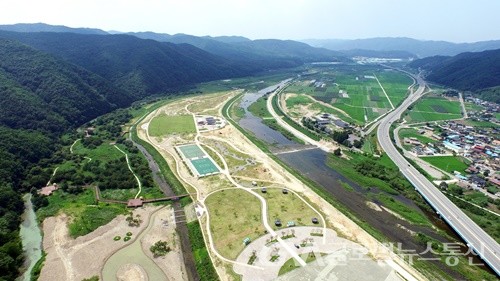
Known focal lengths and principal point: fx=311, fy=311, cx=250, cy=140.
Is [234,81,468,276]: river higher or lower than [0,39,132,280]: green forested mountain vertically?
lower

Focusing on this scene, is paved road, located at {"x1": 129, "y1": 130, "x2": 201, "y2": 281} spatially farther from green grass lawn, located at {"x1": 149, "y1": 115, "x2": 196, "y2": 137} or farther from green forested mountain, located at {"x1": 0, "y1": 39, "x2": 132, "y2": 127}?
green forested mountain, located at {"x1": 0, "y1": 39, "x2": 132, "y2": 127}

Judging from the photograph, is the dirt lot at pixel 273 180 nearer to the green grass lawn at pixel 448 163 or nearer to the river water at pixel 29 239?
the river water at pixel 29 239

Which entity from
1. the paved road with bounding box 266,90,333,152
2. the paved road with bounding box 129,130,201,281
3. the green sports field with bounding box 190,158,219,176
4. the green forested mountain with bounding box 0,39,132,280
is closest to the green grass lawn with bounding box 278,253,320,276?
the paved road with bounding box 129,130,201,281

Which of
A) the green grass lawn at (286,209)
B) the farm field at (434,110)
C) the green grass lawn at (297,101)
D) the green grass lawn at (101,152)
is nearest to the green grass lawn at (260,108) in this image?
the green grass lawn at (297,101)

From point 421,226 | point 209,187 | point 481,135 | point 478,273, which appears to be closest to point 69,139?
point 209,187

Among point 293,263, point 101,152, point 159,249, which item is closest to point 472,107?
point 293,263
